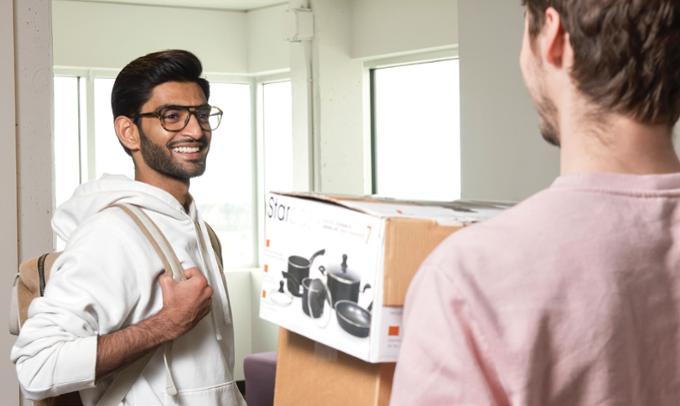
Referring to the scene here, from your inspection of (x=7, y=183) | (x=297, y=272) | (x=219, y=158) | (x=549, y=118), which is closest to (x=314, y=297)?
(x=297, y=272)

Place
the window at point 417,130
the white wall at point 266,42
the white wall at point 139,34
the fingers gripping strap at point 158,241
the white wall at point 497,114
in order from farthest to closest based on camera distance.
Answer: the white wall at point 266,42, the white wall at point 139,34, the window at point 417,130, the white wall at point 497,114, the fingers gripping strap at point 158,241

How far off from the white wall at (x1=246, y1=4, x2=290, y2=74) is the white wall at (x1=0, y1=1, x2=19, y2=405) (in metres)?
4.35

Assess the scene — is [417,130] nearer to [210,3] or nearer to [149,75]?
[210,3]

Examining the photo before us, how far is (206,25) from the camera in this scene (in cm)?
788

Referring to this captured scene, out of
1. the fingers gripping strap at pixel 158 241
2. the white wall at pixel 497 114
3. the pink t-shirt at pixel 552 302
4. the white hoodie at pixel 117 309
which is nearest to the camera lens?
the pink t-shirt at pixel 552 302

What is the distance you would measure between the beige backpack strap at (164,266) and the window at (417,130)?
4255 mm

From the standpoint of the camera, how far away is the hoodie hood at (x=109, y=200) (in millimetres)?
2104

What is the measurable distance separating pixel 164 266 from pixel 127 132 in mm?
396

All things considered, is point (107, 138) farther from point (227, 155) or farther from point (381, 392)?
point (381, 392)

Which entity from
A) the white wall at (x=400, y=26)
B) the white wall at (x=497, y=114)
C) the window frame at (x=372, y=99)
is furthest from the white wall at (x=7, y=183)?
the window frame at (x=372, y=99)

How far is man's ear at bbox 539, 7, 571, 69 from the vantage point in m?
0.85

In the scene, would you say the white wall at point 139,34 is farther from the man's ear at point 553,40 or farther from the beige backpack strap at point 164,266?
the man's ear at point 553,40

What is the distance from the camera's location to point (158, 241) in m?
2.01

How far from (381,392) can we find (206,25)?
709 cm
